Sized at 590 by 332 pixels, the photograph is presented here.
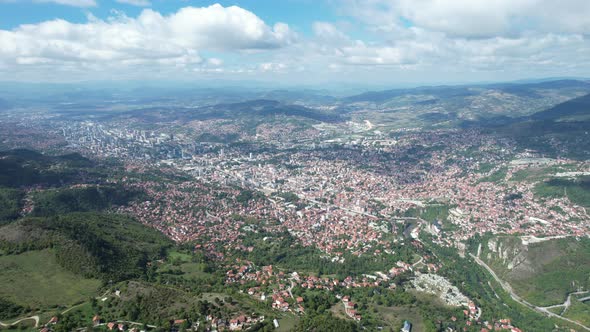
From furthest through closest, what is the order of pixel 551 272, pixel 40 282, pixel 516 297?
pixel 551 272 → pixel 516 297 → pixel 40 282

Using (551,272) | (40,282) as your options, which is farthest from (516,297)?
(40,282)

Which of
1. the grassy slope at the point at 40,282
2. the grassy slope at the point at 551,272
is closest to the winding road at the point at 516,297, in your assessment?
the grassy slope at the point at 551,272

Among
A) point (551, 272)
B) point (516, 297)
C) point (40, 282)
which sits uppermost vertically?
point (40, 282)

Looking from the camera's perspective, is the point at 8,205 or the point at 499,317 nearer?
the point at 499,317

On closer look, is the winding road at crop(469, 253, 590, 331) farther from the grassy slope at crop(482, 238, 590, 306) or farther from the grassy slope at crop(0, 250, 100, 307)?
the grassy slope at crop(0, 250, 100, 307)

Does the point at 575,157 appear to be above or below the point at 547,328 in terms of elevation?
above

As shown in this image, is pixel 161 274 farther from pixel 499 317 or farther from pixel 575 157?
pixel 575 157

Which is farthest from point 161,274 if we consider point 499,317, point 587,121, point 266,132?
point 587,121

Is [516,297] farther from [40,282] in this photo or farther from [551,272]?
[40,282]

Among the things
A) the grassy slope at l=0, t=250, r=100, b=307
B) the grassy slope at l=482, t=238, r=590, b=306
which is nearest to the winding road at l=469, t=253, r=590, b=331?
the grassy slope at l=482, t=238, r=590, b=306
